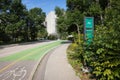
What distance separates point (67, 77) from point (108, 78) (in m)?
3.42

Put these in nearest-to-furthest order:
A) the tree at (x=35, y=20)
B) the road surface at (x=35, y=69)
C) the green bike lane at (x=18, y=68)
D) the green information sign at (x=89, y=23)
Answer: the road surface at (x=35, y=69) → the green bike lane at (x=18, y=68) → the green information sign at (x=89, y=23) → the tree at (x=35, y=20)

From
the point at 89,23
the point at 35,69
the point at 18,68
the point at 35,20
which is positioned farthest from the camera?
the point at 35,20

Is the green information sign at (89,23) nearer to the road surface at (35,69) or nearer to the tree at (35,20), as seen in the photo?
the road surface at (35,69)

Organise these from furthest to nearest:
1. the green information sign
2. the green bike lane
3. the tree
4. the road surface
→ the tree → the green information sign → the green bike lane → the road surface

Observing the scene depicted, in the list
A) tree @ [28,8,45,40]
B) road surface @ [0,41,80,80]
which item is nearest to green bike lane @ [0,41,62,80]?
road surface @ [0,41,80,80]

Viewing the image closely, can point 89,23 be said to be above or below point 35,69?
above

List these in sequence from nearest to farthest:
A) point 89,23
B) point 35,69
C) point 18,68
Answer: point 89,23, point 35,69, point 18,68

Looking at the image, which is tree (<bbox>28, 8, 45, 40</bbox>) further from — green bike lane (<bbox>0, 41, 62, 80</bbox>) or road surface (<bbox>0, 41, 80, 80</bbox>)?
road surface (<bbox>0, 41, 80, 80</bbox>)

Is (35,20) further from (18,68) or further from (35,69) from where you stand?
(35,69)

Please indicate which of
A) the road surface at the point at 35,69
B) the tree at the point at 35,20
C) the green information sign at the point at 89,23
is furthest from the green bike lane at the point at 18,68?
the tree at the point at 35,20

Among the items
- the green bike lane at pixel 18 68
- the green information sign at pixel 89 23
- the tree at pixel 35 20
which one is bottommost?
the green bike lane at pixel 18 68

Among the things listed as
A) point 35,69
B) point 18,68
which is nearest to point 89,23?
point 35,69

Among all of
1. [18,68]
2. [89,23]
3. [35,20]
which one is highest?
[35,20]

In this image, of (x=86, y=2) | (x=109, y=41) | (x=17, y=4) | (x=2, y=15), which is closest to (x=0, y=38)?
(x=2, y=15)
